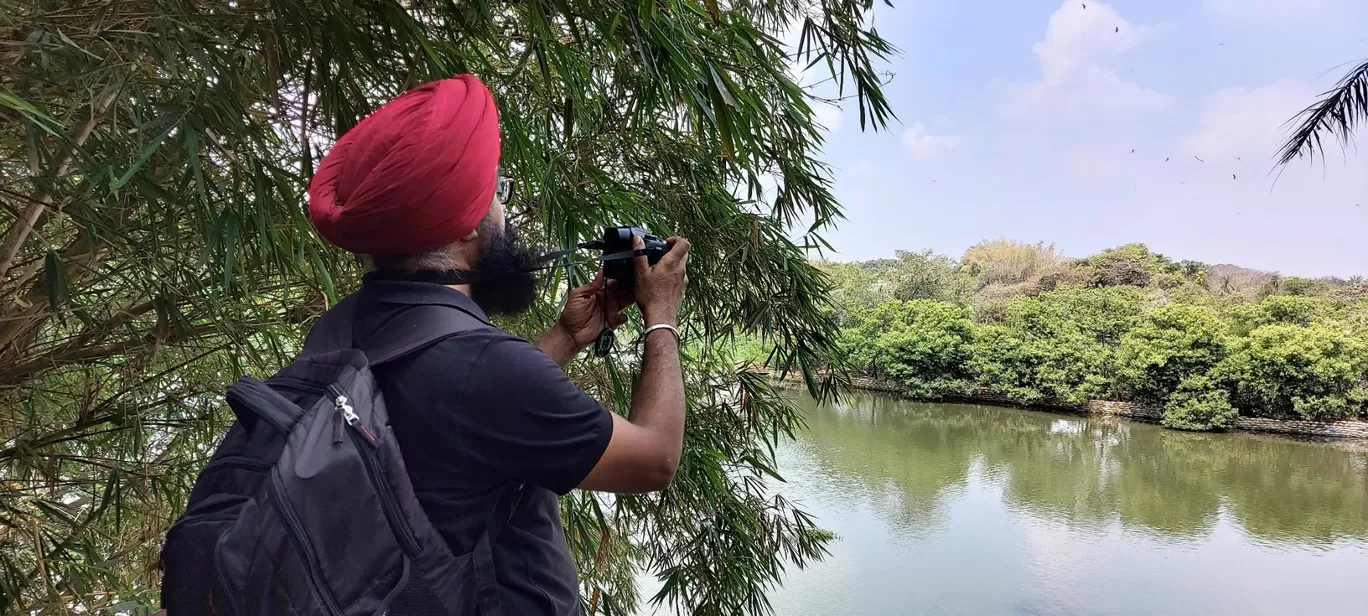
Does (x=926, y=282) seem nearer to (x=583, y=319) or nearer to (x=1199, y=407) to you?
(x=1199, y=407)

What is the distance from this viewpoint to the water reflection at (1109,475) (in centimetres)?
745

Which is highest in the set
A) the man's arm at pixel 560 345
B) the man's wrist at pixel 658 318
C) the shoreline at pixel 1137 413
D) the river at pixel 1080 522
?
the man's wrist at pixel 658 318

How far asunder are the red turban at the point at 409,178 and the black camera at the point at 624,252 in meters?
0.18

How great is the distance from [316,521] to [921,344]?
35.5 ft

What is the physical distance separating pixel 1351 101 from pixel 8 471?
3.81 metres

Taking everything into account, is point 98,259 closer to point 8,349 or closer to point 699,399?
point 8,349

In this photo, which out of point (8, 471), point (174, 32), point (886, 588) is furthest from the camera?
point (886, 588)

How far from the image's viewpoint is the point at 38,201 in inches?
37.8

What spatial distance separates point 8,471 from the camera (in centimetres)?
161

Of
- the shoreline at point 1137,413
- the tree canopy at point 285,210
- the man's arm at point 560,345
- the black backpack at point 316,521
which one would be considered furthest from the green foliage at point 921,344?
the black backpack at point 316,521

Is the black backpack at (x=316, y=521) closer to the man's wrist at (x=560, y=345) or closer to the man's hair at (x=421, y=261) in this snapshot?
the man's hair at (x=421, y=261)

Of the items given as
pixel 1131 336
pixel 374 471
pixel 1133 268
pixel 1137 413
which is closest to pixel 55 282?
pixel 374 471

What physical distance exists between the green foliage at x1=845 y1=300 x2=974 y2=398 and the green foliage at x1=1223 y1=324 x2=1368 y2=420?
3.10 m

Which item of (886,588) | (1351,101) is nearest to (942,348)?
(886,588)
